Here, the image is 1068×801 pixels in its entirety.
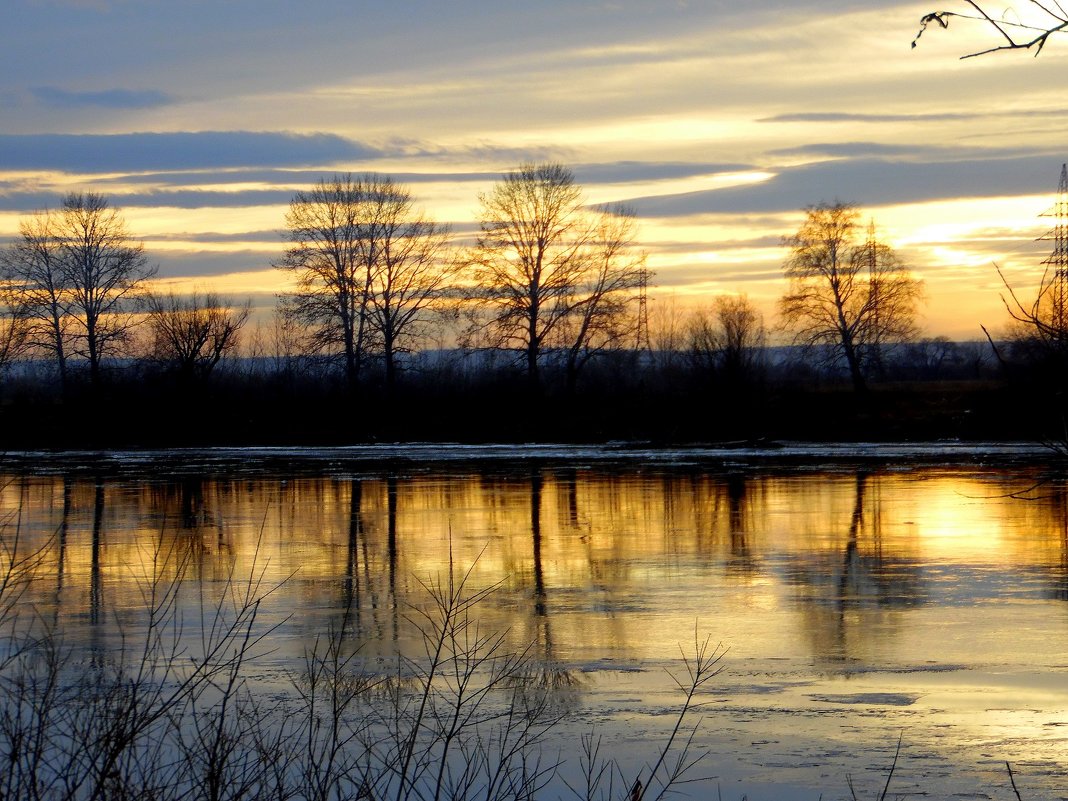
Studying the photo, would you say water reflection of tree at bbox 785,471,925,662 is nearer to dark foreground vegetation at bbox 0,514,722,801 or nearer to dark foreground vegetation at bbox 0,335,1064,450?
dark foreground vegetation at bbox 0,514,722,801

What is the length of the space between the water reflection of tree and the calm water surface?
0.15 ft

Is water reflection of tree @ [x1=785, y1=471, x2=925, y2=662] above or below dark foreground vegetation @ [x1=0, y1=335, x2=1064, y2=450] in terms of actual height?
below

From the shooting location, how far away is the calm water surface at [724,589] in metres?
7.80

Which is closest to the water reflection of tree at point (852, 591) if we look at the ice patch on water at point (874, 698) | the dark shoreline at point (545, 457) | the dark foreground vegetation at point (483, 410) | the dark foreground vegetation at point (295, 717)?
the ice patch on water at point (874, 698)

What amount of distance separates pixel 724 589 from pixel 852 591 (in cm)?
140

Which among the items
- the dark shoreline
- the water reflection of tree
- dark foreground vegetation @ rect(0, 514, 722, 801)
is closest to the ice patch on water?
dark foreground vegetation @ rect(0, 514, 722, 801)

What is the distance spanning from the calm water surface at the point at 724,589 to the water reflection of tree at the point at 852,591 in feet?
0.15

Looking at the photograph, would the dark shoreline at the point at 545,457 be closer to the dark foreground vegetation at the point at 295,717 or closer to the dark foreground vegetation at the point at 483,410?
the dark foreground vegetation at the point at 483,410

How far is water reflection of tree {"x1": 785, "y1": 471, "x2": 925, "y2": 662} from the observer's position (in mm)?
10805

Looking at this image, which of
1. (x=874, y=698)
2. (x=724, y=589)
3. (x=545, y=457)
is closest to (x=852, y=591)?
(x=724, y=589)

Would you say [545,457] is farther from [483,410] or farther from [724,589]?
[724,589]

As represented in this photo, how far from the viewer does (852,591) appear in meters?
13.1

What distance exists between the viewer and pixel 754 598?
500 inches

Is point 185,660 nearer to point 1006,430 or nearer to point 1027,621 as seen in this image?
point 1027,621
